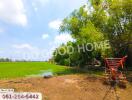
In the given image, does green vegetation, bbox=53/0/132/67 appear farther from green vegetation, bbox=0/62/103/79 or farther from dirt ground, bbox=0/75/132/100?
dirt ground, bbox=0/75/132/100

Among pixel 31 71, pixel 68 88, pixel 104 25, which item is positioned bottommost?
pixel 68 88

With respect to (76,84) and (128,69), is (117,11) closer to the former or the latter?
(128,69)

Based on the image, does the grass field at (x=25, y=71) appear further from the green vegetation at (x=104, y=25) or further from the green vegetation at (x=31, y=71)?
the green vegetation at (x=104, y=25)

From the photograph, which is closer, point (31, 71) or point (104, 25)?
point (104, 25)

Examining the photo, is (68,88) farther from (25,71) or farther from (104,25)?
(25,71)

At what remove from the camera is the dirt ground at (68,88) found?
15781 mm

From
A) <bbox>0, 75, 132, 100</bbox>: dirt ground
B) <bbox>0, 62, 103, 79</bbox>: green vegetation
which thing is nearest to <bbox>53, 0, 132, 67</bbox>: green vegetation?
<bbox>0, 62, 103, 79</bbox>: green vegetation

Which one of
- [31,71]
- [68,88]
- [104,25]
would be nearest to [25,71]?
[31,71]

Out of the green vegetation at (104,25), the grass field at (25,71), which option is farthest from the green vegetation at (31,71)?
the green vegetation at (104,25)

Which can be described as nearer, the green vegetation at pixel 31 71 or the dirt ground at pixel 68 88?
the dirt ground at pixel 68 88

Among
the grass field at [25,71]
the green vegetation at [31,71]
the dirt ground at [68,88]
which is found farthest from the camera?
the grass field at [25,71]

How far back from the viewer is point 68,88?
53.6 feet

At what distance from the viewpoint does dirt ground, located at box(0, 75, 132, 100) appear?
51.8ft

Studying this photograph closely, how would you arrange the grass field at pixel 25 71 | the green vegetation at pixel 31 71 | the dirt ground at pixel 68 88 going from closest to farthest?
1. the dirt ground at pixel 68 88
2. the green vegetation at pixel 31 71
3. the grass field at pixel 25 71
